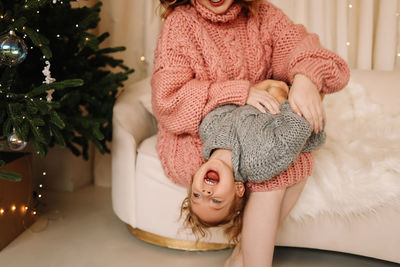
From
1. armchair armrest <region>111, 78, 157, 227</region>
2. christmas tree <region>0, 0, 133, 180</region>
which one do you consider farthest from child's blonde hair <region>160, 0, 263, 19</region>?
armchair armrest <region>111, 78, 157, 227</region>

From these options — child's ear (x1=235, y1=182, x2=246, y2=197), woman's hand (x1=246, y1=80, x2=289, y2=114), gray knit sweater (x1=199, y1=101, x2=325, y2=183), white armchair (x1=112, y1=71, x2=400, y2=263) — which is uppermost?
woman's hand (x1=246, y1=80, x2=289, y2=114)

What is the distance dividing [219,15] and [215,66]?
0.56ft

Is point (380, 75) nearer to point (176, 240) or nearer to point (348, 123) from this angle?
point (348, 123)

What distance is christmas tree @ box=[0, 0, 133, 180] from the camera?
121cm

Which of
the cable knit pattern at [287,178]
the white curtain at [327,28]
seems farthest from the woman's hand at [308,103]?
the white curtain at [327,28]

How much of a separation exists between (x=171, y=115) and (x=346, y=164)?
591mm

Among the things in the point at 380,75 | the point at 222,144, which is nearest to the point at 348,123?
the point at 380,75

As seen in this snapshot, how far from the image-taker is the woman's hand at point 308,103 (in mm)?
1062

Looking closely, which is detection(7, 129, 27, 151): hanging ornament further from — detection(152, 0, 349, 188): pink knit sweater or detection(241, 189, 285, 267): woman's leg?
detection(241, 189, 285, 267): woman's leg

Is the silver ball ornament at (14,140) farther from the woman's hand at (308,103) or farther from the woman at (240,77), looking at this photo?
the woman's hand at (308,103)

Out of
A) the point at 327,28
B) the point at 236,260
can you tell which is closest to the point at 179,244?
Result: the point at 236,260

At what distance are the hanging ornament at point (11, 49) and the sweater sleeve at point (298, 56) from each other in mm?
791

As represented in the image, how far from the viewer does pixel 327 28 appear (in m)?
2.03

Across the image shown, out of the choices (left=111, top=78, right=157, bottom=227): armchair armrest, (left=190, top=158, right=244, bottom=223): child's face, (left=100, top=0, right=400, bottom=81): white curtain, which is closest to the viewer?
(left=190, top=158, right=244, bottom=223): child's face
